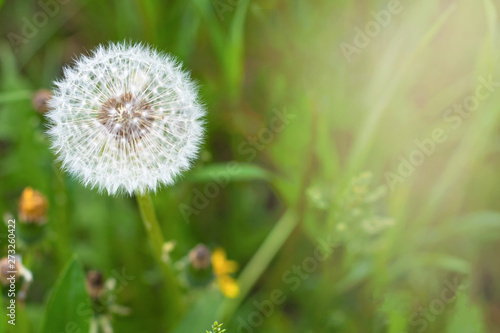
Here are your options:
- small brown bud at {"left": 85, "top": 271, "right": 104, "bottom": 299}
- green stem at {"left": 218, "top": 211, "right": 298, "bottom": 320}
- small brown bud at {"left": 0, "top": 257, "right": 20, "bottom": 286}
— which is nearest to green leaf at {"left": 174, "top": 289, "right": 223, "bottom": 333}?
green stem at {"left": 218, "top": 211, "right": 298, "bottom": 320}

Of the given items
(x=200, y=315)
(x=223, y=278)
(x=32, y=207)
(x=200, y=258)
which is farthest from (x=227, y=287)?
(x=32, y=207)

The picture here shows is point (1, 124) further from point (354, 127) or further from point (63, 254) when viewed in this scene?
point (354, 127)

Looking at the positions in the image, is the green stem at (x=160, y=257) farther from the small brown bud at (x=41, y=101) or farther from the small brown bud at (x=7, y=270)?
the small brown bud at (x=41, y=101)

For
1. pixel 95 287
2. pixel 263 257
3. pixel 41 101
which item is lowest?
pixel 263 257

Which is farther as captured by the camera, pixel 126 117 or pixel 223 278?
pixel 223 278

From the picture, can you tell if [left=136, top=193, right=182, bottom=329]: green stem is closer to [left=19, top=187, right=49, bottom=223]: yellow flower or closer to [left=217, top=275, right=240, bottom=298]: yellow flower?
[left=217, top=275, right=240, bottom=298]: yellow flower

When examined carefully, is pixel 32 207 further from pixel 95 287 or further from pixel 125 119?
pixel 125 119
